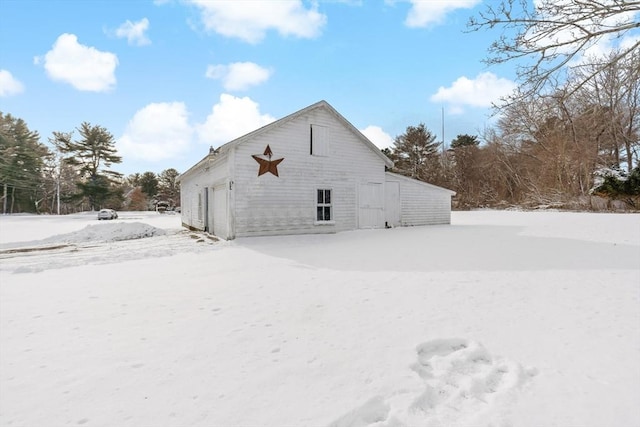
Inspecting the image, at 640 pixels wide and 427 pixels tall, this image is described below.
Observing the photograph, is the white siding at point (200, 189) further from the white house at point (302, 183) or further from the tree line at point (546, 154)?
the tree line at point (546, 154)

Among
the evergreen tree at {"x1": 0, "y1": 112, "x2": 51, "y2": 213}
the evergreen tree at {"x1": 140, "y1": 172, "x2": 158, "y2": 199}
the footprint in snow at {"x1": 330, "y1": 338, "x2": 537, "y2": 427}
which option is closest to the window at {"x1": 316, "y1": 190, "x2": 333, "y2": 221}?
the footprint in snow at {"x1": 330, "y1": 338, "x2": 537, "y2": 427}

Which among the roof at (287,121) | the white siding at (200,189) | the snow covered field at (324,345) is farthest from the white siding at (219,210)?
the snow covered field at (324,345)

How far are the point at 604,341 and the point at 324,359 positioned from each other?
273 cm

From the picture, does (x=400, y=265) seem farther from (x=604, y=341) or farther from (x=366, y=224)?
(x=366, y=224)

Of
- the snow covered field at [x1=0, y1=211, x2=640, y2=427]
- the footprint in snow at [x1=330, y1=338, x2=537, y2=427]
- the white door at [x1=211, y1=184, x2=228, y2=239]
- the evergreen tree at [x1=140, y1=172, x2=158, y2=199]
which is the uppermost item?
the evergreen tree at [x1=140, y1=172, x2=158, y2=199]

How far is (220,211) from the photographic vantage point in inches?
472

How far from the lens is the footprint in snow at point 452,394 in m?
1.92

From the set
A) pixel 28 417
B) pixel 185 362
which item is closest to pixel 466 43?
pixel 185 362

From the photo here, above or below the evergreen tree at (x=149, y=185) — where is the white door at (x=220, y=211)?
below

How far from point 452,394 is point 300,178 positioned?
10.1 m

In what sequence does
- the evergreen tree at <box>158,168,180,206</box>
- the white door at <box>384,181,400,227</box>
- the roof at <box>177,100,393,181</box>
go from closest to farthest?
the roof at <box>177,100,393,181</box> < the white door at <box>384,181,400,227</box> < the evergreen tree at <box>158,168,180,206</box>

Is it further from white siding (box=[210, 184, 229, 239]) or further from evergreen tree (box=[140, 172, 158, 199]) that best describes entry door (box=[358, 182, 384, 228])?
evergreen tree (box=[140, 172, 158, 199])

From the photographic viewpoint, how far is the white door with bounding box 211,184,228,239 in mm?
11278

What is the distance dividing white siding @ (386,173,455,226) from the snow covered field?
8.87 metres
